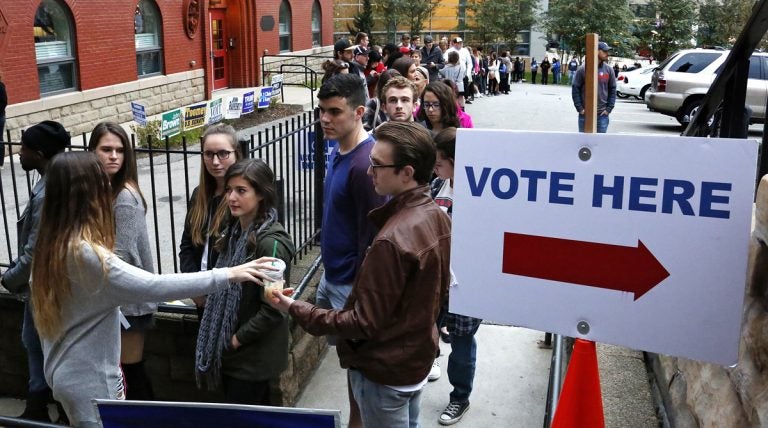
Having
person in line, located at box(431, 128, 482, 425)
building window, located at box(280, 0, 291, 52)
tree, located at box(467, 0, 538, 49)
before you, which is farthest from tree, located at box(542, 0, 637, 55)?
person in line, located at box(431, 128, 482, 425)

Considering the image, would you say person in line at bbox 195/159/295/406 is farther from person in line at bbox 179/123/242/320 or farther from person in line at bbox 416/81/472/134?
person in line at bbox 416/81/472/134

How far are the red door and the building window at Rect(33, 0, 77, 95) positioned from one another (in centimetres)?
750

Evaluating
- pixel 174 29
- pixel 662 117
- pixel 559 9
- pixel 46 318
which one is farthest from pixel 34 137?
pixel 559 9

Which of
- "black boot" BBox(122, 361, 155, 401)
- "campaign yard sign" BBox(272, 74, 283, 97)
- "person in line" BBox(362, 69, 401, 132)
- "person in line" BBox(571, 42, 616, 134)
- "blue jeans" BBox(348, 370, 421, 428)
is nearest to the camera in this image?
"blue jeans" BBox(348, 370, 421, 428)

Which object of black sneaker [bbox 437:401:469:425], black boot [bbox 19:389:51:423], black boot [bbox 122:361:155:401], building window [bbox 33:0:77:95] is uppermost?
building window [bbox 33:0:77:95]

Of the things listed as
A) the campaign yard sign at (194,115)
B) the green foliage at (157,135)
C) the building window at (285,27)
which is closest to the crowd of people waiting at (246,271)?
the campaign yard sign at (194,115)

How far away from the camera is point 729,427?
2.38 m

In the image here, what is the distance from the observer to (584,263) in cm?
183

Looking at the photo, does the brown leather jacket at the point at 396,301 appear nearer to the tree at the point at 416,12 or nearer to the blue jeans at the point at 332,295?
the blue jeans at the point at 332,295

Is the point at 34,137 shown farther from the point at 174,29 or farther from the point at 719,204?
the point at 174,29

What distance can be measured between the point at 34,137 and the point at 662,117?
758 inches

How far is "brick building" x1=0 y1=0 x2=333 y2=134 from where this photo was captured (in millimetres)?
12305

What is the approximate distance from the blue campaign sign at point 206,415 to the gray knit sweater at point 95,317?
84 cm

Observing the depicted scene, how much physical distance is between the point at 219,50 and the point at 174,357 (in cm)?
1816
